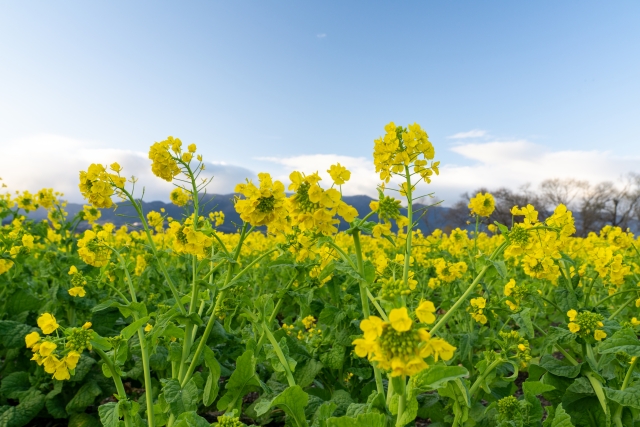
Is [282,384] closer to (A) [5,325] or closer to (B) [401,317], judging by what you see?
(B) [401,317]

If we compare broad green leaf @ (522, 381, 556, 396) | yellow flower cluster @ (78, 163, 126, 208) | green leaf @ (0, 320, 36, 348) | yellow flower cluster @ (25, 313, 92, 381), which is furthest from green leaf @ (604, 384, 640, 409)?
green leaf @ (0, 320, 36, 348)

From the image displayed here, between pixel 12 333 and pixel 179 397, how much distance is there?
5.36 feet

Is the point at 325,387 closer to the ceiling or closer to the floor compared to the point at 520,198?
closer to the floor

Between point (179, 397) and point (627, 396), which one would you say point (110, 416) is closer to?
point (179, 397)

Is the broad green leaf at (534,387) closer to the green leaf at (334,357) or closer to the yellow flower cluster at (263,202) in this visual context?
the green leaf at (334,357)

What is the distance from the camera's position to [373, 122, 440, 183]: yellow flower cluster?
7.01 ft

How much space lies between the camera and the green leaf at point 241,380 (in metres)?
1.95

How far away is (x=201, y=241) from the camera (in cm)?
190

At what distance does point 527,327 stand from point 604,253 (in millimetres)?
1317

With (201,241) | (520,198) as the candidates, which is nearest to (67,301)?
(201,241)

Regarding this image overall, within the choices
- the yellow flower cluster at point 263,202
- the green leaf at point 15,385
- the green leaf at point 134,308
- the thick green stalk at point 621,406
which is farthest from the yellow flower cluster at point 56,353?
the thick green stalk at point 621,406

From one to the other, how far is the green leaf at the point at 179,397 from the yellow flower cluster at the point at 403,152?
1.43 meters

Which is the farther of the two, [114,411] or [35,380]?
[35,380]

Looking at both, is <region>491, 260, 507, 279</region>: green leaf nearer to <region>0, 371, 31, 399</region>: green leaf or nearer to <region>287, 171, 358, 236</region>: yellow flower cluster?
<region>287, 171, 358, 236</region>: yellow flower cluster
